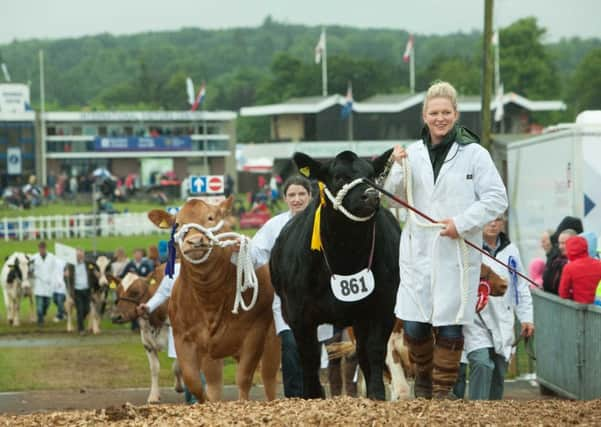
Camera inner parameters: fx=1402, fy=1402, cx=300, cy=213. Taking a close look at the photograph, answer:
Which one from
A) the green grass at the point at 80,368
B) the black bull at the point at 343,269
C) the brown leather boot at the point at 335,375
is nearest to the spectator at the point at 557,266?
the green grass at the point at 80,368

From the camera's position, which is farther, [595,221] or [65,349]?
[65,349]

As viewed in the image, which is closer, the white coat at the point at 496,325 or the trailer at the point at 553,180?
the white coat at the point at 496,325

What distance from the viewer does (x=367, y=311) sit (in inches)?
393

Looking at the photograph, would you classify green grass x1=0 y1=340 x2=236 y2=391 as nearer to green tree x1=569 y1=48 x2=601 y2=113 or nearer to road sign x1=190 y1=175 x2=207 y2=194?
road sign x1=190 y1=175 x2=207 y2=194

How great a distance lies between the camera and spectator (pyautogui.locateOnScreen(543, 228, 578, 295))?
17203mm

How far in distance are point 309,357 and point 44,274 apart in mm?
25929

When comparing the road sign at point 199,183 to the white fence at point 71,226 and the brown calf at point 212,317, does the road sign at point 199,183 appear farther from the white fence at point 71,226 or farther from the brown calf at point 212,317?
the white fence at point 71,226

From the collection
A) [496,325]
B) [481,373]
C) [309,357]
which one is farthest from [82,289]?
[309,357]

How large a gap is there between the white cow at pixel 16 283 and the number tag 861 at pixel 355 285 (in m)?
26.5

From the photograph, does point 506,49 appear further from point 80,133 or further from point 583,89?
point 80,133

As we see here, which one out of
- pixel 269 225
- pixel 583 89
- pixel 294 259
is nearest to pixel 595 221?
pixel 269 225

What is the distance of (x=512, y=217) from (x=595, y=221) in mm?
6768

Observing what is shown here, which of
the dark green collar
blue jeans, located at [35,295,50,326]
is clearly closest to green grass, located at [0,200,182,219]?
blue jeans, located at [35,295,50,326]

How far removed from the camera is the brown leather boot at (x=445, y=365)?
9.09 metres
